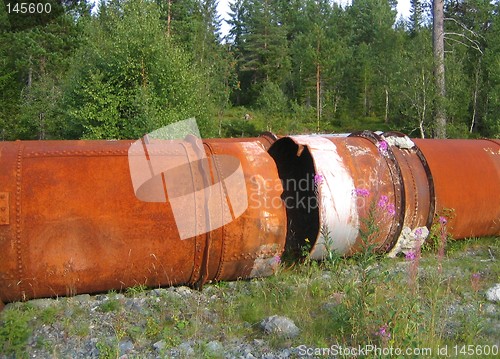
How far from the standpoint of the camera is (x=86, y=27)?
2695 cm

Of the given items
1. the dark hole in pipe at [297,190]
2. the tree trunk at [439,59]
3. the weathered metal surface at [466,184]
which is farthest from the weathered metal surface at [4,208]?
the tree trunk at [439,59]

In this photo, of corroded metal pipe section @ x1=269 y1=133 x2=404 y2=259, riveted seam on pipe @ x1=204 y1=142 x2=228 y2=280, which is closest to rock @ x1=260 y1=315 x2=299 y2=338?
riveted seam on pipe @ x1=204 y1=142 x2=228 y2=280

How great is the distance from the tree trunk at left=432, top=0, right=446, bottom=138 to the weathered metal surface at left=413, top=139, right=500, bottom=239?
397 inches

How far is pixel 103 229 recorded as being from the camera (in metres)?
3.94

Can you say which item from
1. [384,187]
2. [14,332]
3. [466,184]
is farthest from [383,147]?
[14,332]

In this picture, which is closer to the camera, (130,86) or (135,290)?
(135,290)

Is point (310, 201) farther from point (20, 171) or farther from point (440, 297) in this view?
point (20, 171)

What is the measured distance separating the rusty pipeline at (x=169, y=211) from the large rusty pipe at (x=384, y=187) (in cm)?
2

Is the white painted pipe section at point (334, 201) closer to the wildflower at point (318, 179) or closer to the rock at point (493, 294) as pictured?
the wildflower at point (318, 179)

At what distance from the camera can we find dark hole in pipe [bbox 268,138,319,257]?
553cm

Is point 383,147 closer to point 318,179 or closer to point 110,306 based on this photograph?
point 318,179

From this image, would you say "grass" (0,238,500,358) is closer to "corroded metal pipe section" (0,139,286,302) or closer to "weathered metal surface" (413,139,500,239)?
"corroded metal pipe section" (0,139,286,302)

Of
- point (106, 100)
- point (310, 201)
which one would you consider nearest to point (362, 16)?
point (106, 100)

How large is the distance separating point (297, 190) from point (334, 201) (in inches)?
40.1
